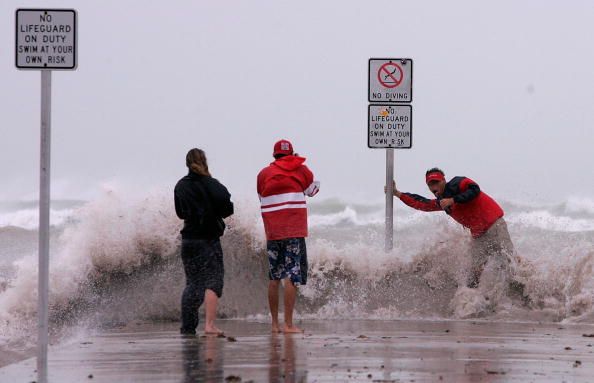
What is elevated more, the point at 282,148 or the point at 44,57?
the point at 44,57

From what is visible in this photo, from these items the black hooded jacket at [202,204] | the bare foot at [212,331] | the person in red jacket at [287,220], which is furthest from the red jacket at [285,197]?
the bare foot at [212,331]

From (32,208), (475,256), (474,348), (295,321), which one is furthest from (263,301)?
(32,208)

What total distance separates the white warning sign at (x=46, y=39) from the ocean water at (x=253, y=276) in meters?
A: 5.56

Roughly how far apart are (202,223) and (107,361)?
2555 mm

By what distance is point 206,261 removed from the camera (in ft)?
40.8

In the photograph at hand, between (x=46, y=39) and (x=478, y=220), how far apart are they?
7.27m

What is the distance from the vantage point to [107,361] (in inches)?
397

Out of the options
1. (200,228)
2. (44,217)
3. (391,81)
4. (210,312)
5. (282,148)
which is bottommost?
(210,312)

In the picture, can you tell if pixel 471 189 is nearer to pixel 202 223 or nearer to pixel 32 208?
pixel 202 223

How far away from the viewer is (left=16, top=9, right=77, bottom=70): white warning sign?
8789mm

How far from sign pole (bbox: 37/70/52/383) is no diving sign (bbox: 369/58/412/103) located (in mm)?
7292

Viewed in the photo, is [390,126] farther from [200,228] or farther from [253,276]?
[200,228]

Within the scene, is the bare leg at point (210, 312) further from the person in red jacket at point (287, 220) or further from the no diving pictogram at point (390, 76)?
the no diving pictogram at point (390, 76)

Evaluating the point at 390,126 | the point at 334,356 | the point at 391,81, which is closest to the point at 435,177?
the point at 390,126
